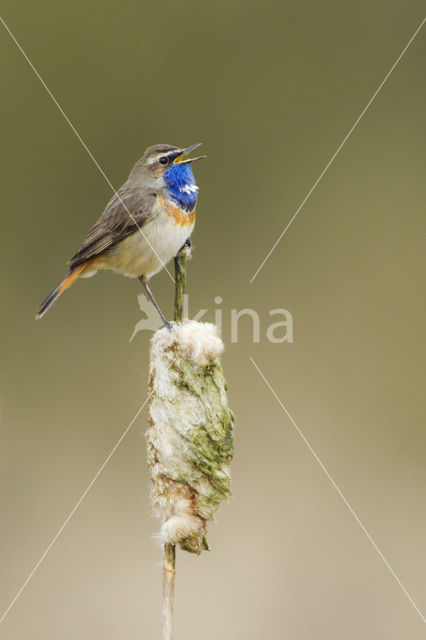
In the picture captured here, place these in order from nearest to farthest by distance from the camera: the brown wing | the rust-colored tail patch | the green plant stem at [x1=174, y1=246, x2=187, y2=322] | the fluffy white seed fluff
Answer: the fluffy white seed fluff → the green plant stem at [x1=174, y1=246, x2=187, y2=322] → the rust-colored tail patch → the brown wing

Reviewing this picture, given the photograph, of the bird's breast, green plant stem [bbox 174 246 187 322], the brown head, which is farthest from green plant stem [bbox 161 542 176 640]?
the brown head

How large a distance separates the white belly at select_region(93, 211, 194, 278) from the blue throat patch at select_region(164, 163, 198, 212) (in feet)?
0.31

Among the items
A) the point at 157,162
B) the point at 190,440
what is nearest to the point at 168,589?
the point at 190,440

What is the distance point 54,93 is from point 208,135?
1.39m

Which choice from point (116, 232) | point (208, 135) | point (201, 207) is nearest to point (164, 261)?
point (116, 232)

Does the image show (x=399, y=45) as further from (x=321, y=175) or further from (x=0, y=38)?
(x=0, y=38)

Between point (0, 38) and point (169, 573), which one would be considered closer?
point (169, 573)

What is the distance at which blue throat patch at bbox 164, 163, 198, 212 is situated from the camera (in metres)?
3.24

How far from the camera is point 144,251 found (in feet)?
10.6

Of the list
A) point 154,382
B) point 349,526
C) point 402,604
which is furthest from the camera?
point 349,526

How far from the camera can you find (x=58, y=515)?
5.19 m

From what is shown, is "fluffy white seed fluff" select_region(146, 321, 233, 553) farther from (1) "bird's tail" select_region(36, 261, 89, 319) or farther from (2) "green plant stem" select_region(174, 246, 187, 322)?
(1) "bird's tail" select_region(36, 261, 89, 319)

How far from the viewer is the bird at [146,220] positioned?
3.14 metres

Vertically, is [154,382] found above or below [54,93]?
below
